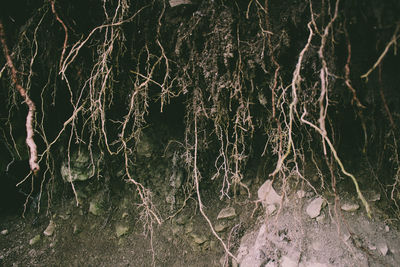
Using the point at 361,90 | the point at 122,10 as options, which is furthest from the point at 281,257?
the point at 122,10

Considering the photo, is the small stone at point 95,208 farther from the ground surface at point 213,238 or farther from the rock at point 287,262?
the rock at point 287,262

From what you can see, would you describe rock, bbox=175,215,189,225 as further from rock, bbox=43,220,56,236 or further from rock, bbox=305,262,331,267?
rock, bbox=43,220,56,236

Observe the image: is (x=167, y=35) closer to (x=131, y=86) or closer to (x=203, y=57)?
(x=203, y=57)

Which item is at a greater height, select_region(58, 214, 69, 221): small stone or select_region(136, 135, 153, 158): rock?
select_region(136, 135, 153, 158): rock

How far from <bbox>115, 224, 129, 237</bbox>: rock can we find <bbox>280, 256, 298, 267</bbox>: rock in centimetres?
129

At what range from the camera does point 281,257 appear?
158 centimetres

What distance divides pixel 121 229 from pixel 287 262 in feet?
4.49

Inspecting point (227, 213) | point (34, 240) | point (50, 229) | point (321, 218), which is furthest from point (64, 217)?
point (321, 218)

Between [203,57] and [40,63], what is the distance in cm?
127

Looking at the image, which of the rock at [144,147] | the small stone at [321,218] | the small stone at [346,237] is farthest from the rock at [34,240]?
the small stone at [346,237]

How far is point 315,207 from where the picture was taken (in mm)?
1671

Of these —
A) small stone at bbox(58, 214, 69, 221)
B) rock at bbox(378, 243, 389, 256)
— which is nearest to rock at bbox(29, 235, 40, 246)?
small stone at bbox(58, 214, 69, 221)

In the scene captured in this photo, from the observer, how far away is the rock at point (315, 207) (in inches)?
65.2

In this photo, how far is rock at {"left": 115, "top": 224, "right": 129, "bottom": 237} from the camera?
7.04ft
